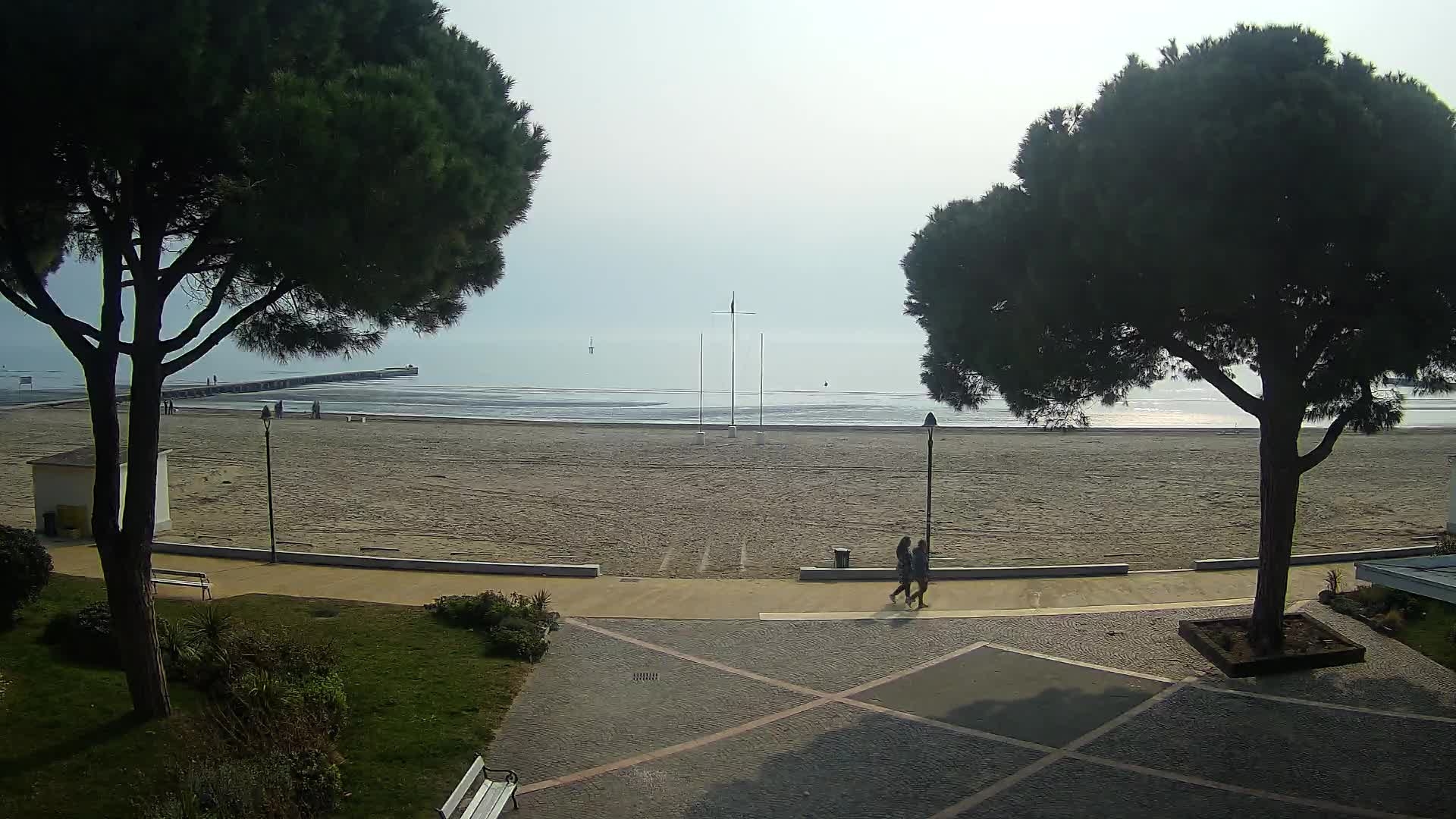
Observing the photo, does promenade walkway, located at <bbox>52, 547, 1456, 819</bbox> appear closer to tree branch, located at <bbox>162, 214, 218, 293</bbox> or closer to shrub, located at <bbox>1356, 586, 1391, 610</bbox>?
shrub, located at <bbox>1356, 586, 1391, 610</bbox>

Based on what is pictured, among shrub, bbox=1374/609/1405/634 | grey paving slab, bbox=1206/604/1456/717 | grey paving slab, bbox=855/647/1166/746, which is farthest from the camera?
shrub, bbox=1374/609/1405/634

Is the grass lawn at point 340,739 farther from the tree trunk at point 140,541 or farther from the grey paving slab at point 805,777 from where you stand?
the grey paving slab at point 805,777

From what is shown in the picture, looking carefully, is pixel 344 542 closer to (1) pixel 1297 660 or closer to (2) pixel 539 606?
(2) pixel 539 606

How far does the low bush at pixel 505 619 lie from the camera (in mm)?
12500

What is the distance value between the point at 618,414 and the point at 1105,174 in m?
60.6

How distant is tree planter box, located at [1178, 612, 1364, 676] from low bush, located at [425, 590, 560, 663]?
9594mm

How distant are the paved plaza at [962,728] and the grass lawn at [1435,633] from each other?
28 cm

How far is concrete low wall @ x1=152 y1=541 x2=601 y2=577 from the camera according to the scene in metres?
17.5

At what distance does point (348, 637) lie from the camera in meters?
12.6

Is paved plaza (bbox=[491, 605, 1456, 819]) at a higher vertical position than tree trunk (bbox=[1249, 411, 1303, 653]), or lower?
lower

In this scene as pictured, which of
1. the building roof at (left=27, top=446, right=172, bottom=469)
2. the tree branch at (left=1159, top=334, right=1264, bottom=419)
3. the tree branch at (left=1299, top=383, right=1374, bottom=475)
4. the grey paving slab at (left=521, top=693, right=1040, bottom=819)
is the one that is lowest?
the grey paving slab at (left=521, top=693, right=1040, bottom=819)

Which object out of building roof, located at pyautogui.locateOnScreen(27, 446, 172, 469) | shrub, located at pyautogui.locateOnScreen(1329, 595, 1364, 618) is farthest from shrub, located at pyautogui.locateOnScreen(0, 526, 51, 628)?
shrub, located at pyautogui.locateOnScreen(1329, 595, 1364, 618)

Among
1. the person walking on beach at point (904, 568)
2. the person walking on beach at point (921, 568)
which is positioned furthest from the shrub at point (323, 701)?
the person walking on beach at point (921, 568)

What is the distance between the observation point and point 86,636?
34.4 ft
